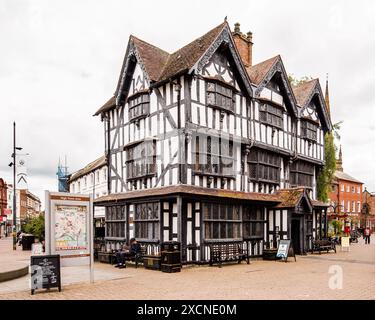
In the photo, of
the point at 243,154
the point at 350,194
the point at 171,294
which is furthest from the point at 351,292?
the point at 350,194

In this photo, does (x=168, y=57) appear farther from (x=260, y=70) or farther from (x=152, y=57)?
(x=260, y=70)

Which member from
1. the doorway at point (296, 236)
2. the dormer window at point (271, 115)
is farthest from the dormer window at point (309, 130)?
the doorway at point (296, 236)

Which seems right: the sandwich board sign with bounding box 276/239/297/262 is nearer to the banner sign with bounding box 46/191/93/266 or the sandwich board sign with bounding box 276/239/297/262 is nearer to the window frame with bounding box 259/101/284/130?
the window frame with bounding box 259/101/284/130

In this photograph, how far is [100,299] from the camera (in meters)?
10.2

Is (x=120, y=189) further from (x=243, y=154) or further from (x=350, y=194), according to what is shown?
(x=350, y=194)

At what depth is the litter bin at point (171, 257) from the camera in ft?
52.4

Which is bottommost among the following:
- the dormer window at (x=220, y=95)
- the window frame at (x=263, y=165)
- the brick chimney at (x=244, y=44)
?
the window frame at (x=263, y=165)

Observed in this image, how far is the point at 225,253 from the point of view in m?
18.3

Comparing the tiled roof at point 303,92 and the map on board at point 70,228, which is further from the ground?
the tiled roof at point 303,92

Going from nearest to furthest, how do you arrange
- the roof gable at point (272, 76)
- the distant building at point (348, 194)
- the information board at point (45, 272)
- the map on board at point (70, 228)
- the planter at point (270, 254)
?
the information board at point (45, 272), the map on board at point (70, 228), the planter at point (270, 254), the roof gable at point (272, 76), the distant building at point (348, 194)

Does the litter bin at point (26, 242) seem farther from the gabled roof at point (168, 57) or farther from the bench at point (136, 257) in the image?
the gabled roof at point (168, 57)

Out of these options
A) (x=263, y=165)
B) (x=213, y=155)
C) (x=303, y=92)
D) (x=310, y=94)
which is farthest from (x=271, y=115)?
(x=213, y=155)

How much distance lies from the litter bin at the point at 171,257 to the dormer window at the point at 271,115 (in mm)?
9700

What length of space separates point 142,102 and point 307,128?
38.3 ft
